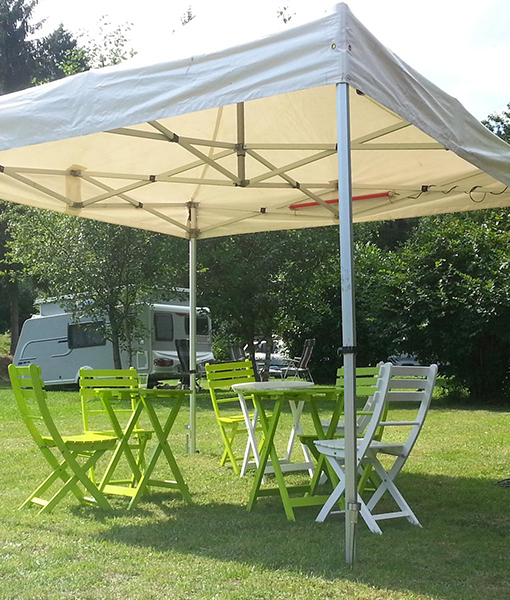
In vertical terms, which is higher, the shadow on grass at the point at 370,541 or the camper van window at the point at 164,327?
the camper van window at the point at 164,327

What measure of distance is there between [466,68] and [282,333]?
38.1ft

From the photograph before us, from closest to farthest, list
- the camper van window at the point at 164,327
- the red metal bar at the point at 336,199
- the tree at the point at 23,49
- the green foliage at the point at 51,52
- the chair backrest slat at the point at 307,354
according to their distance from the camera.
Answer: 1. the red metal bar at the point at 336,199
2. the chair backrest slat at the point at 307,354
3. the camper van window at the point at 164,327
4. the tree at the point at 23,49
5. the green foliage at the point at 51,52

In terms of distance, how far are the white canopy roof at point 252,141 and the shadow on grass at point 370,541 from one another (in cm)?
200

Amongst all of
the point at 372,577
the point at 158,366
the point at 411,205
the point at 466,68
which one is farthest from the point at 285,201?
the point at 158,366

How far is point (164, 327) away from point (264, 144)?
11.2 metres

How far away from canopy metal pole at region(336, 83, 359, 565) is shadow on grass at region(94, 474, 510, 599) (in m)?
0.24

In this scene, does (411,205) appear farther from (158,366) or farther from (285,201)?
(158,366)

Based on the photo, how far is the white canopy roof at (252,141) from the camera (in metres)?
A: 3.47

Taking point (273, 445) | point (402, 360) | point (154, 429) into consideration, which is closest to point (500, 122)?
point (402, 360)

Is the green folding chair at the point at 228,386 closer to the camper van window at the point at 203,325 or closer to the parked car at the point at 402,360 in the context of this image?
the parked car at the point at 402,360

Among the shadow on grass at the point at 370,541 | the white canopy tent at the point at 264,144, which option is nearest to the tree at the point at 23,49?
the white canopy tent at the point at 264,144

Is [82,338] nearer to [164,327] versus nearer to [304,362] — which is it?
[164,327]

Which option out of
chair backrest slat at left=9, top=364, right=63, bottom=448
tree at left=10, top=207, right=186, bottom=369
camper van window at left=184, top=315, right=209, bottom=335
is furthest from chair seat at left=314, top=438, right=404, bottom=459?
camper van window at left=184, top=315, right=209, bottom=335

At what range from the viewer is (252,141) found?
227 inches
